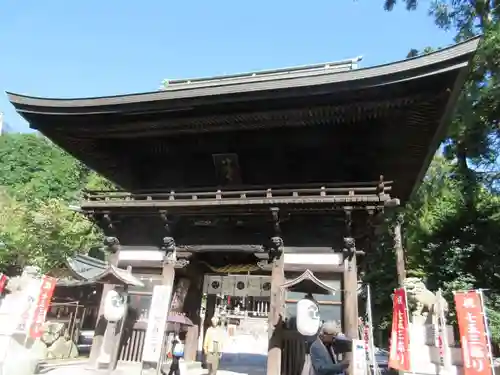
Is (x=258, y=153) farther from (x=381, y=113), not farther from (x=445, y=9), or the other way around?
(x=445, y=9)

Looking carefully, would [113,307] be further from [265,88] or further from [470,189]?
[470,189]

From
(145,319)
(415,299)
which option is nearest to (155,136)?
(145,319)

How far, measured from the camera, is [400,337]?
9172 mm

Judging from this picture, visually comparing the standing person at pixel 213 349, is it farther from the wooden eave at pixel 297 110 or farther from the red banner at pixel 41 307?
the red banner at pixel 41 307

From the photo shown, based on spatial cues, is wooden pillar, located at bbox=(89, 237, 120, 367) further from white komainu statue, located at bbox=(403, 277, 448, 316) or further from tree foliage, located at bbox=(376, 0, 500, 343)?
tree foliage, located at bbox=(376, 0, 500, 343)

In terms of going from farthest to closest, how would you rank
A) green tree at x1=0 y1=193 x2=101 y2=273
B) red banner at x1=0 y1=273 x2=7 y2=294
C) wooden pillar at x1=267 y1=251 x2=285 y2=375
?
green tree at x1=0 y1=193 x2=101 y2=273, red banner at x1=0 y1=273 x2=7 y2=294, wooden pillar at x1=267 y1=251 x2=285 y2=375

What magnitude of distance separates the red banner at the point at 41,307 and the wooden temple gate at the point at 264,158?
140 centimetres

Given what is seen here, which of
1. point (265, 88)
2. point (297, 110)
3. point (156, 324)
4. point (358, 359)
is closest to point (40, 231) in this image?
point (156, 324)

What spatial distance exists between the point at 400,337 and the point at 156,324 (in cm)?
620

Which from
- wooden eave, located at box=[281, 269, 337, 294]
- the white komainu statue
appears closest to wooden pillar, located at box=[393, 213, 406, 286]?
the white komainu statue

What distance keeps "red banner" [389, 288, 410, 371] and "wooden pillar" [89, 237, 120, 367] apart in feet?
25.1

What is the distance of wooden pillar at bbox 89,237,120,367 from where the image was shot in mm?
9180

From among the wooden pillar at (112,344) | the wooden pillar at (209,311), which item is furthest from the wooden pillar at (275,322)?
the wooden pillar at (209,311)

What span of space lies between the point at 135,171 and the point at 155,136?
1927 millimetres
